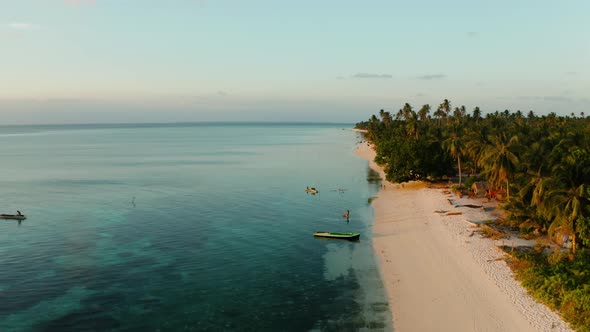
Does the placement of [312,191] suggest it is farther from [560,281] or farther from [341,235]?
[560,281]

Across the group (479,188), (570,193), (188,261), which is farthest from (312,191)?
(570,193)

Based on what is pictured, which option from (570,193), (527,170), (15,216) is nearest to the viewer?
(570,193)

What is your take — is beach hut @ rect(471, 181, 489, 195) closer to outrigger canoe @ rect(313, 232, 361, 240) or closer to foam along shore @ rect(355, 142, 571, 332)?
foam along shore @ rect(355, 142, 571, 332)

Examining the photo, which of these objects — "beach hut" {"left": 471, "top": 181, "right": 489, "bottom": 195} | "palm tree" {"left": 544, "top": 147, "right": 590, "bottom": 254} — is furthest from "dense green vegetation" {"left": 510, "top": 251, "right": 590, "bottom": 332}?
"beach hut" {"left": 471, "top": 181, "right": 489, "bottom": 195}

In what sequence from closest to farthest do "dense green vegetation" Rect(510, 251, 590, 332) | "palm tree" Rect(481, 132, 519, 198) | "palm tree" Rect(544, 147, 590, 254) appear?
"dense green vegetation" Rect(510, 251, 590, 332), "palm tree" Rect(544, 147, 590, 254), "palm tree" Rect(481, 132, 519, 198)

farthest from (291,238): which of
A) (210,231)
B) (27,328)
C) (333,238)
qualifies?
(27,328)

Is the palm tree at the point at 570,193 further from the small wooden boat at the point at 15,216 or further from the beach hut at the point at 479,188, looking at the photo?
the small wooden boat at the point at 15,216

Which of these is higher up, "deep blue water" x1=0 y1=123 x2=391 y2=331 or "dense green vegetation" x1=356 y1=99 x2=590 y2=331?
"dense green vegetation" x1=356 y1=99 x2=590 y2=331
